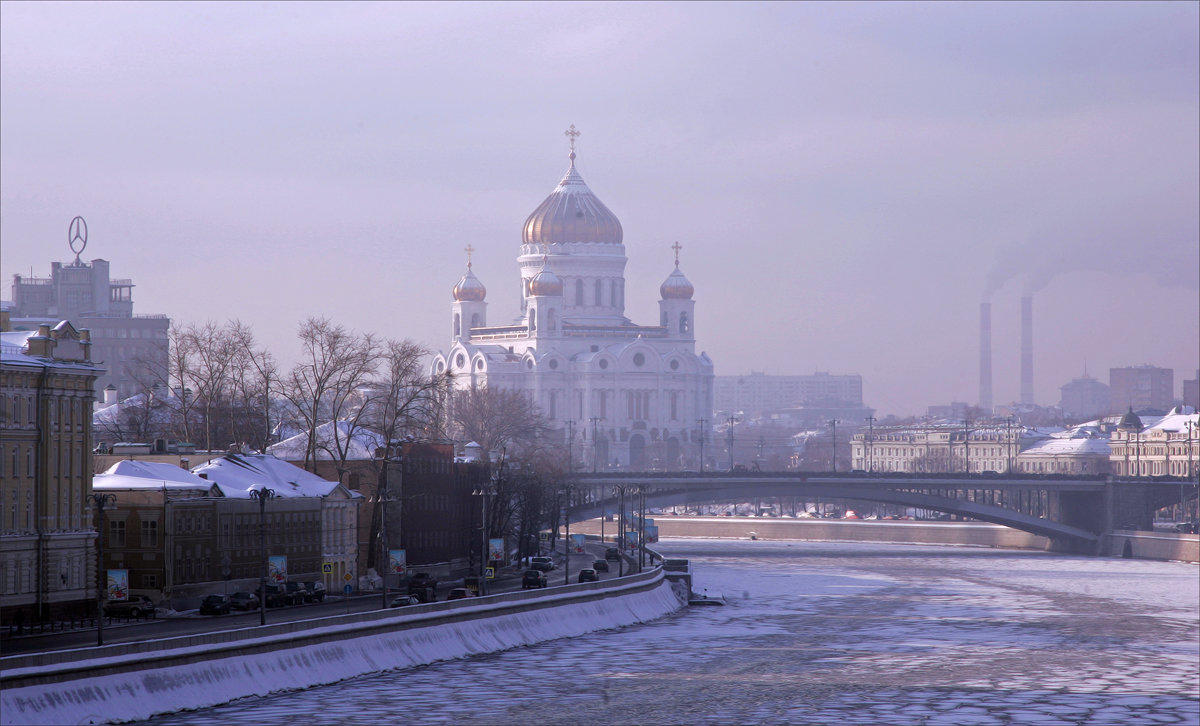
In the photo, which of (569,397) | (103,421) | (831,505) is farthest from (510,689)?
(569,397)

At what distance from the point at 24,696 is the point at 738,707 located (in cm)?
1293

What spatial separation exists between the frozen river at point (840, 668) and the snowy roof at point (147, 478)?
27.9 ft

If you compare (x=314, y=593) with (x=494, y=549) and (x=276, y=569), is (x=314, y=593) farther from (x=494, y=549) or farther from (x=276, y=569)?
(x=494, y=549)

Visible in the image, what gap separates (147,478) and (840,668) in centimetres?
1631

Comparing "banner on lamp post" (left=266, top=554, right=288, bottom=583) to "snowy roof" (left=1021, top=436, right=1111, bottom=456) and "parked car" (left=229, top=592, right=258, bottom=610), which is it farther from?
"snowy roof" (left=1021, top=436, right=1111, bottom=456)

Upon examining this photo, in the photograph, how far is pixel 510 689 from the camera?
39.7m

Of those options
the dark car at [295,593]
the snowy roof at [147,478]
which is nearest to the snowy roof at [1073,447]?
the dark car at [295,593]

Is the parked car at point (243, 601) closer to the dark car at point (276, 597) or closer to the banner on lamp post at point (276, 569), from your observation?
the dark car at point (276, 597)

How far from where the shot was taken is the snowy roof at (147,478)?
46972 mm

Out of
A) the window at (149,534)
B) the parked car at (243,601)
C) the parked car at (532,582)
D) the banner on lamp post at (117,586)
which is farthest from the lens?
the parked car at (532,582)

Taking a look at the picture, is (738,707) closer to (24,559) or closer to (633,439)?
(24,559)

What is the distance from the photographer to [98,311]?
135625 millimetres

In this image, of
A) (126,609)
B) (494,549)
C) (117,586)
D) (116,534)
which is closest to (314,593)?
(116,534)

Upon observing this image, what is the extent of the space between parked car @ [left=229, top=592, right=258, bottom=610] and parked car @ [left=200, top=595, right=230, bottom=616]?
54 centimetres
